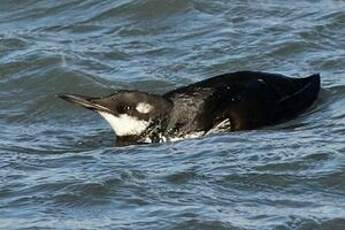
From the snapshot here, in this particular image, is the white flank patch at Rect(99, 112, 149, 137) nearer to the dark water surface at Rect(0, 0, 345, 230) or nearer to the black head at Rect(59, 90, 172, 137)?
the black head at Rect(59, 90, 172, 137)

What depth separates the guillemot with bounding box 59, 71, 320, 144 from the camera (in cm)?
1136

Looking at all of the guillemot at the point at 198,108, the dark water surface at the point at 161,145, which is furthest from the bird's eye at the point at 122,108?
the dark water surface at the point at 161,145

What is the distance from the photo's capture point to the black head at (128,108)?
1137 cm

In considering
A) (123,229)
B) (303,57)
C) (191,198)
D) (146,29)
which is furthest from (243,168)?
(146,29)

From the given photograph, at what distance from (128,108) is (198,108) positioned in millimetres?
547

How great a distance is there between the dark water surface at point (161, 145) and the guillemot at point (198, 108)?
18 cm

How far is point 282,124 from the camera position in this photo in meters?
11.5

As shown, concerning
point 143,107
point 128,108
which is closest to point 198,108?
point 143,107

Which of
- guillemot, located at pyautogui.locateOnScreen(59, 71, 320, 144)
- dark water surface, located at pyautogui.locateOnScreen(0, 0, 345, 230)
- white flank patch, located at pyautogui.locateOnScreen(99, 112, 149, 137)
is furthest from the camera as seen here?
white flank patch, located at pyautogui.locateOnScreen(99, 112, 149, 137)

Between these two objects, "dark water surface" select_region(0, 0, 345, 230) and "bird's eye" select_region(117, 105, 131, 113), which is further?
"bird's eye" select_region(117, 105, 131, 113)

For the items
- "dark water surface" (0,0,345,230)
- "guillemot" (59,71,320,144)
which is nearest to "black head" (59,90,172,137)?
"guillemot" (59,71,320,144)

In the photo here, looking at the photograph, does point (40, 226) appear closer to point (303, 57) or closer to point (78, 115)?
point (78, 115)

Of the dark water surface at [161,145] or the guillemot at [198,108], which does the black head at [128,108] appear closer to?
the guillemot at [198,108]

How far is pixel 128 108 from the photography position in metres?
11.4
